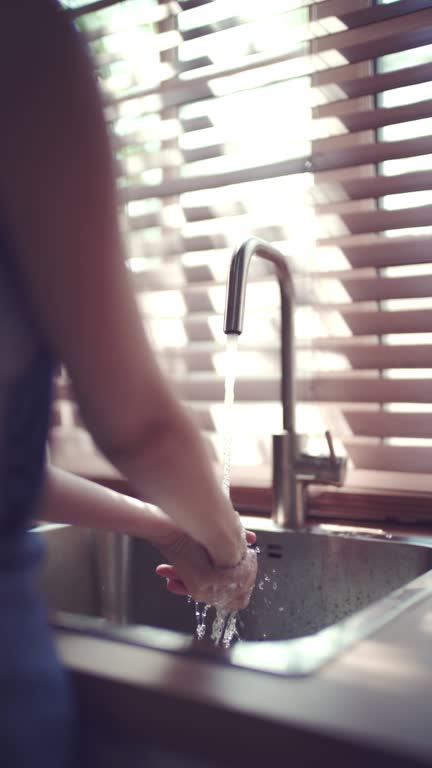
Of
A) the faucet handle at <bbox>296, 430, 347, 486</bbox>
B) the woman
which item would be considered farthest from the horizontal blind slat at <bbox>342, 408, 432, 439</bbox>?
the woman

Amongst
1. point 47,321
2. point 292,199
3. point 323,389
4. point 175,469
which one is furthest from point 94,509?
point 292,199

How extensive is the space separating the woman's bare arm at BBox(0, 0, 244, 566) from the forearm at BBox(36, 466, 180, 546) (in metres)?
0.32

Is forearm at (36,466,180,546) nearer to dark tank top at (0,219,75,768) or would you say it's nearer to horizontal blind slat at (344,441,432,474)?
dark tank top at (0,219,75,768)

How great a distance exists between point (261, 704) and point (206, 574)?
377mm

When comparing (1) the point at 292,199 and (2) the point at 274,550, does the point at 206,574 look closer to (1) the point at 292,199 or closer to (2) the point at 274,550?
(2) the point at 274,550

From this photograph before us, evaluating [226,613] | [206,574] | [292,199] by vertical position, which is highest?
[292,199]

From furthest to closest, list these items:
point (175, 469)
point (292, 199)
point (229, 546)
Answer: point (292, 199) < point (229, 546) < point (175, 469)

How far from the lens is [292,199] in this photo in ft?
4.45

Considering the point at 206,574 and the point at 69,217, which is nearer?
the point at 69,217

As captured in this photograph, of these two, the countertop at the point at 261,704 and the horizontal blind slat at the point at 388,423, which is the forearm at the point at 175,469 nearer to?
the countertop at the point at 261,704

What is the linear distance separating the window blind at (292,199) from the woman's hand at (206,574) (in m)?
0.42

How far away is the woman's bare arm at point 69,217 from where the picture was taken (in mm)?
486

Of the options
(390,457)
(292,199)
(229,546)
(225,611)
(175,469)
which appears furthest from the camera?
(292,199)

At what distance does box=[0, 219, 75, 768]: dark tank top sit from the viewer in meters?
0.49
